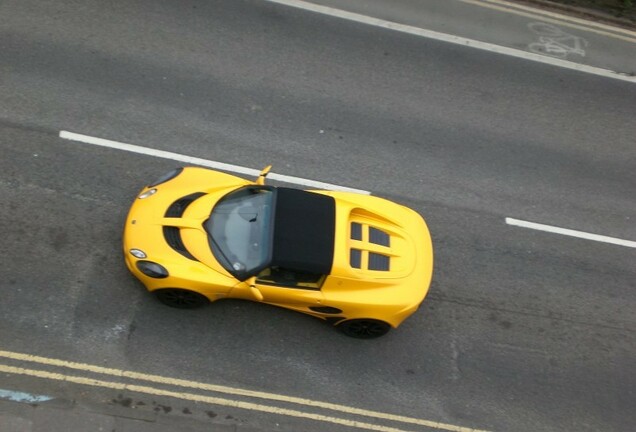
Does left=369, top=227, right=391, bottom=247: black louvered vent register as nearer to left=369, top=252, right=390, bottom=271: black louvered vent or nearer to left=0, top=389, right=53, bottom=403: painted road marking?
left=369, top=252, right=390, bottom=271: black louvered vent

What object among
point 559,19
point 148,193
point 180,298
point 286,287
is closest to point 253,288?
point 286,287

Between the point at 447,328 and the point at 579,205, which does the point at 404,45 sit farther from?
the point at 447,328

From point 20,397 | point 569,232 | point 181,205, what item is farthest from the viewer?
point 569,232

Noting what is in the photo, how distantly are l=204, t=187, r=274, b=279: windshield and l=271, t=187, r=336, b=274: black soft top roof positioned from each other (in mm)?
133

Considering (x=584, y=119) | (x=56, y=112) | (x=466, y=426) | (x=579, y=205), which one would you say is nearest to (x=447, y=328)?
(x=466, y=426)

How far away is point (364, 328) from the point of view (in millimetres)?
6785

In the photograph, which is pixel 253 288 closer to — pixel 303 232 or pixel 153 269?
pixel 303 232

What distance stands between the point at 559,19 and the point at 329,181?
6857mm

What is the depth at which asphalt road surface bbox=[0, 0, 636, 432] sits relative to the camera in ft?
21.2

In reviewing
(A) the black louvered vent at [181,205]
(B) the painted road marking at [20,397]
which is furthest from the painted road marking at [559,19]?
(B) the painted road marking at [20,397]

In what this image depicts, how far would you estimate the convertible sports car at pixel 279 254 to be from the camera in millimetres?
6184

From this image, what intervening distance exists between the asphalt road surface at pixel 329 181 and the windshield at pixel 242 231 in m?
0.93

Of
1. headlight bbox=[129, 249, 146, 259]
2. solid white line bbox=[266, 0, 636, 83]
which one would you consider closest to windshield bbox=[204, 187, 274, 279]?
headlight bbox=[129, 249, 146, 259]

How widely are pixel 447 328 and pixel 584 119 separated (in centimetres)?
518
